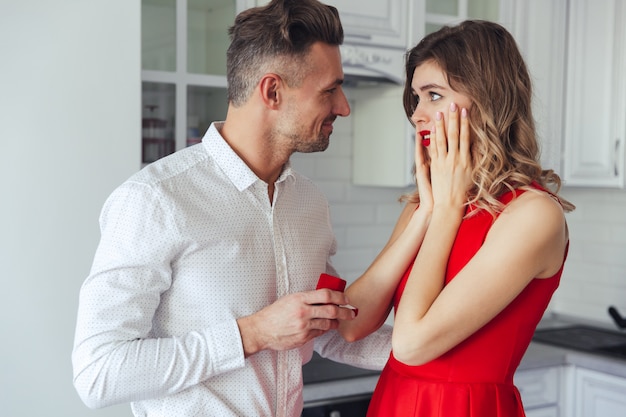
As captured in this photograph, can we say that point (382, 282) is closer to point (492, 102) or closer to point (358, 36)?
point (492, 102)

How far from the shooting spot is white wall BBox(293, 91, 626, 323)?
337 centimetres

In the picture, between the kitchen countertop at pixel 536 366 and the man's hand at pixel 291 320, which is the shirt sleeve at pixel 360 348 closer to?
the man's hand at pixel 291 320

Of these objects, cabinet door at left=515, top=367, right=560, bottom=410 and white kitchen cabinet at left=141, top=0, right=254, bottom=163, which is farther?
cabinet door at left=515, top=367, right=560, bottom=410

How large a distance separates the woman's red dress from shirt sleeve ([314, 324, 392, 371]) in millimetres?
201

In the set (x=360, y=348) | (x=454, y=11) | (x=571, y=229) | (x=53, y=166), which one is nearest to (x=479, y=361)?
(x=360, y=348)

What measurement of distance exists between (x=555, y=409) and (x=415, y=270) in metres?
1.81

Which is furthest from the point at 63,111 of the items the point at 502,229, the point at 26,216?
the point at 502,229

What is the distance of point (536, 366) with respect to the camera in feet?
10.1

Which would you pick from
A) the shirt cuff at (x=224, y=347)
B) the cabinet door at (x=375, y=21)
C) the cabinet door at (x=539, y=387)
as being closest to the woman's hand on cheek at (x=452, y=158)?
the shirt cuff at (x=224, y=347)

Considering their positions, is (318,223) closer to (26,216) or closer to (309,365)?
(26,216)

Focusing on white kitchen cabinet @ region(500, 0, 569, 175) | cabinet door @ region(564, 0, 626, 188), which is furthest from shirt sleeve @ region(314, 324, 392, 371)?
cabinet door @ region(564, 0, 626, 188)

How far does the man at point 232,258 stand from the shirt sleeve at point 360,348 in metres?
0.09

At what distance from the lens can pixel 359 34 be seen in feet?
9.27

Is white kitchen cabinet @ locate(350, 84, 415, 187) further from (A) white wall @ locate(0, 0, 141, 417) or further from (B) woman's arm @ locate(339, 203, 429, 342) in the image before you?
(A) white wall @ locate(0, 0, 141, 417)
